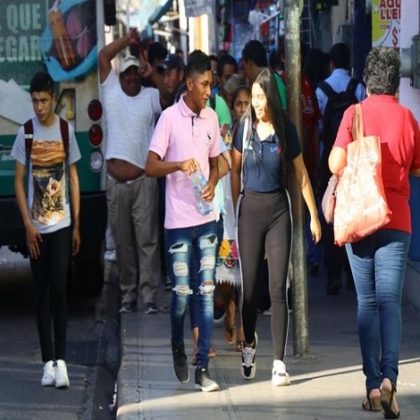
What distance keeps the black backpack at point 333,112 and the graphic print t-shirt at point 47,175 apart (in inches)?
131

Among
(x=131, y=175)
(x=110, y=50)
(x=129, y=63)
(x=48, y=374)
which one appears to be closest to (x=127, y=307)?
(x=131, y=175)

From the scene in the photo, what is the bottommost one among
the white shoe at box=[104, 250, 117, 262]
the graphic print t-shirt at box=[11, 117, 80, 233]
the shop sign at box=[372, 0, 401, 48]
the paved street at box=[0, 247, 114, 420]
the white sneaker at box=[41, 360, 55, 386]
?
the white shoe at box=[104, 250, 117, 262]

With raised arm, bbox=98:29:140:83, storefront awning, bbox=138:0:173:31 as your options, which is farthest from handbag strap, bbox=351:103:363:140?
storefront awning, bbox=138:0:173:31

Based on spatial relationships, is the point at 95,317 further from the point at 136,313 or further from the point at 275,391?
the point at 275,391

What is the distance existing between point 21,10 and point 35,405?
4.18 m

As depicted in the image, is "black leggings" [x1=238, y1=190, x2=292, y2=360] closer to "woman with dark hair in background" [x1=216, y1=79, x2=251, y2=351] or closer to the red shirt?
the red shirt

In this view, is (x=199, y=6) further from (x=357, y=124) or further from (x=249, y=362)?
(x=357, y=124)

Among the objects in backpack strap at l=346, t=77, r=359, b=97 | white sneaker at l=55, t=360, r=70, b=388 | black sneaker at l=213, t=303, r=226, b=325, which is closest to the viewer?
white sneaker at l=55, t=360, r=70, b=388

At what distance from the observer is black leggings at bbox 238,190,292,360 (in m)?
7.92

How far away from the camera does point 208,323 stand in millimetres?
7910

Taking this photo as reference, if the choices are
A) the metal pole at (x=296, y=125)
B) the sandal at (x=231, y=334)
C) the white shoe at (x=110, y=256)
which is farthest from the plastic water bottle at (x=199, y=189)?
the white shoe at (x=110, y=256)

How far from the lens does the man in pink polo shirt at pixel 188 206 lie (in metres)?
7.88

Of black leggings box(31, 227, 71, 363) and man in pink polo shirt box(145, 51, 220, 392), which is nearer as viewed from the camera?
man in pink polo shirt box(145, 51, 220, 392)

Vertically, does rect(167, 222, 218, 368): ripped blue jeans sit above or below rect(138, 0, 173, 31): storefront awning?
below
